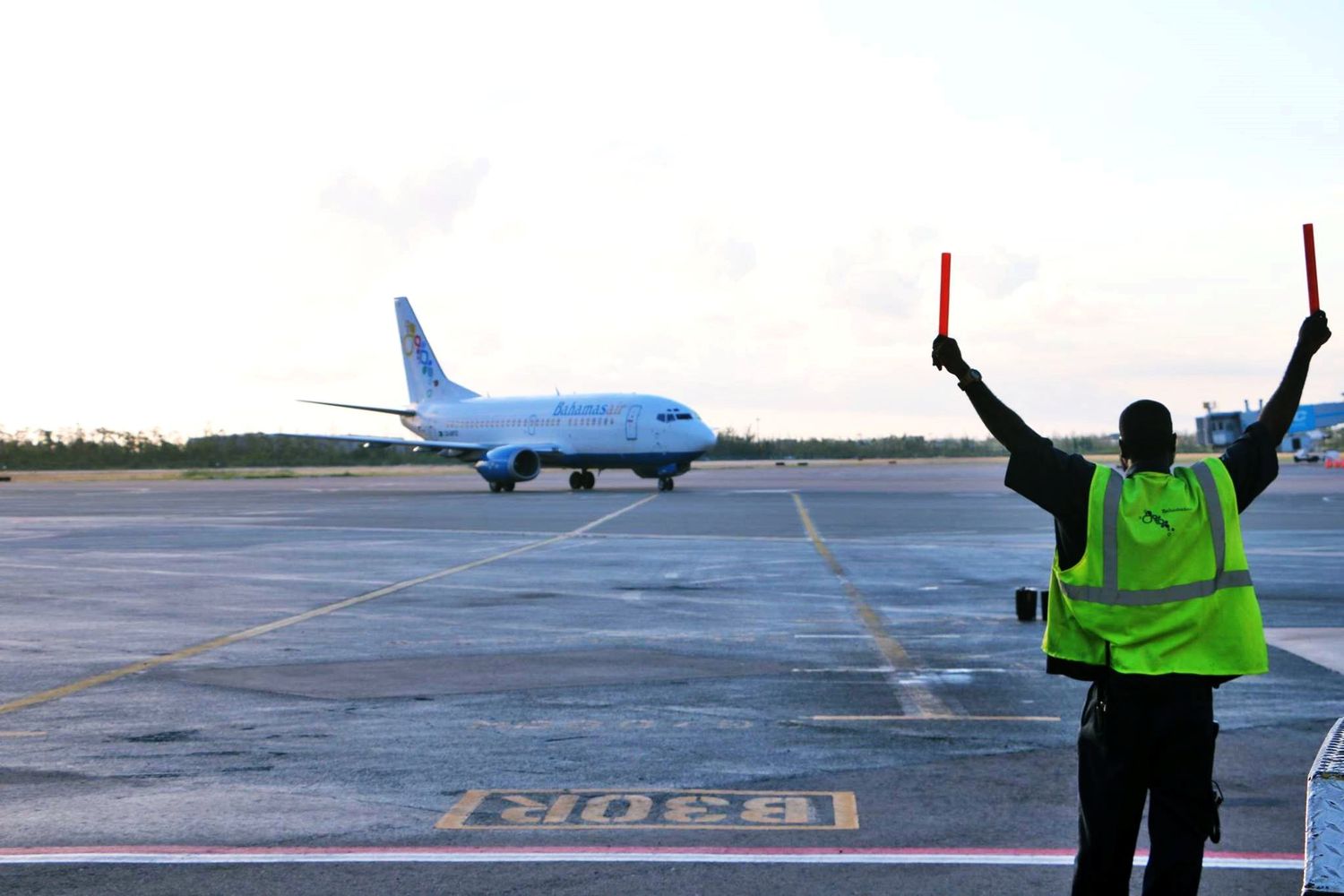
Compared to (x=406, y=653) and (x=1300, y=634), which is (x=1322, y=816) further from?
(x=1300, y=634)

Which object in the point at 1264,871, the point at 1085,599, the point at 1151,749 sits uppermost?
the point at 1085,599

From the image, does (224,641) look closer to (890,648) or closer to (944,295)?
(890,648)

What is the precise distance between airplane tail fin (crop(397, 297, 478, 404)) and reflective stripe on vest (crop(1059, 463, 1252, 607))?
200 ft

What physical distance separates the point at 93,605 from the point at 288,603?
83.6 inches

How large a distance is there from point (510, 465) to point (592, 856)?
156 feet

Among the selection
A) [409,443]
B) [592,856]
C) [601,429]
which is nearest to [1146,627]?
[592,856]

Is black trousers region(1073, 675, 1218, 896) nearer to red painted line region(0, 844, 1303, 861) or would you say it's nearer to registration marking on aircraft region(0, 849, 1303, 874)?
registration marking on aircraft region(0, 849, 1303, 874)

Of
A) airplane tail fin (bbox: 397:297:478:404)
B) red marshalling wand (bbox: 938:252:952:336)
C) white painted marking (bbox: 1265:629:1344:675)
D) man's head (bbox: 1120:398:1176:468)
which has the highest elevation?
airplane tail fin (bbox: 397:297:478:404)

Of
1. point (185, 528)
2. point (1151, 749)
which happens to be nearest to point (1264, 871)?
point (1151, 749)

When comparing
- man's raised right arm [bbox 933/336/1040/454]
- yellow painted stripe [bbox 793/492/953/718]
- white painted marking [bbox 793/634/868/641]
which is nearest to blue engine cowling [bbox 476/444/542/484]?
yellow painted stripe [bbox 793/492/953/718]

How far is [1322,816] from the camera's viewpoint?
9.39 feet

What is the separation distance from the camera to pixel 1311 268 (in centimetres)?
489

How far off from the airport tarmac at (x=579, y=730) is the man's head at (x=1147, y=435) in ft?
6.40

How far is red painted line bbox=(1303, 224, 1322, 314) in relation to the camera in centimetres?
482
